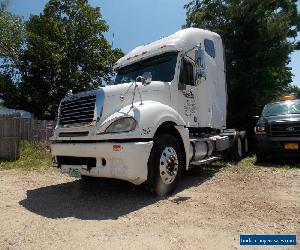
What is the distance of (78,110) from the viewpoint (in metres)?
6.35

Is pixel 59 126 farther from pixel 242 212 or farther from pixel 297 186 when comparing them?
pixel 297 186

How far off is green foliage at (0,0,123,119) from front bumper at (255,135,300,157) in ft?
70.3

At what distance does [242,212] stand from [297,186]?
237 centimetres

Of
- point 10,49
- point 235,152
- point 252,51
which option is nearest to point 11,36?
point 10,49

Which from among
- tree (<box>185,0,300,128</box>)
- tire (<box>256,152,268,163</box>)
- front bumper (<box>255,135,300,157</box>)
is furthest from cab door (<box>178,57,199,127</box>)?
tree (<box>185,0,300,128</box>)

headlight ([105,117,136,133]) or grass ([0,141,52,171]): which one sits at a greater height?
headlight ([105,117,136,133])

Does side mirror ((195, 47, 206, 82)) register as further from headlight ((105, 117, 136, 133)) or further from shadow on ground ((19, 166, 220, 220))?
headlight ((105, 117, 136, 133))

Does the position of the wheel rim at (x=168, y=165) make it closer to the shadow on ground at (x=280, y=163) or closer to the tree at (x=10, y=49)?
the shadow on ground at (x=280, y=163)

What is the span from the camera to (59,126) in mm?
6738

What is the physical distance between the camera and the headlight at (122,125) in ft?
18.9

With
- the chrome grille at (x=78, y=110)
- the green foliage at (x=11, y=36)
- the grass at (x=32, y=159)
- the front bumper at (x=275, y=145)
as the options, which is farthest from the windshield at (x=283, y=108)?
the green foliage at (x=11, y=36)

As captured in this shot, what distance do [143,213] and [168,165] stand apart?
1305 millimetres

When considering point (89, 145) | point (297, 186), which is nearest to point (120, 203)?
point (89, 145)

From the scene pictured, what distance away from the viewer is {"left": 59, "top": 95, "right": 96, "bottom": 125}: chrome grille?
6133 mm
